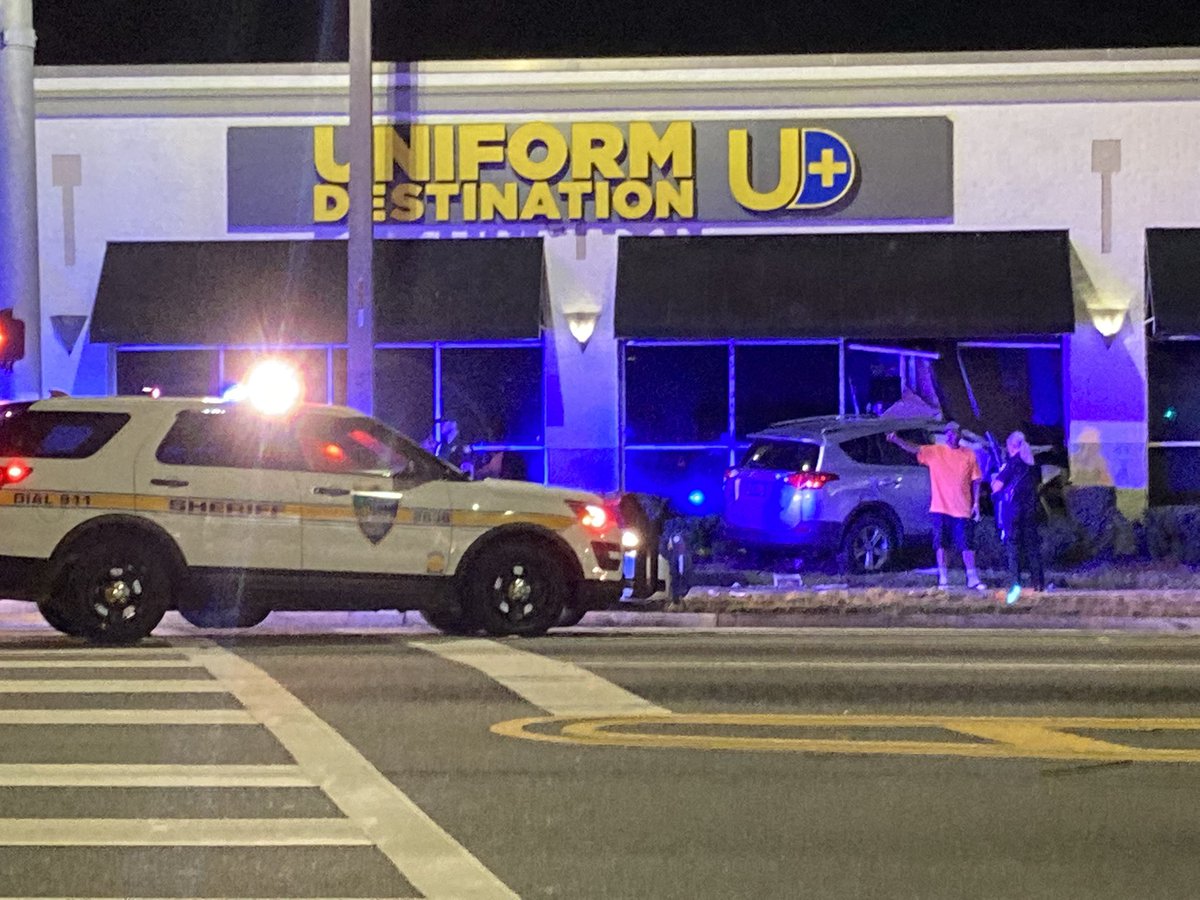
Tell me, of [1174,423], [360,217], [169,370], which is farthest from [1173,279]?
[169,370]

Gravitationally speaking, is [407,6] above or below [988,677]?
above

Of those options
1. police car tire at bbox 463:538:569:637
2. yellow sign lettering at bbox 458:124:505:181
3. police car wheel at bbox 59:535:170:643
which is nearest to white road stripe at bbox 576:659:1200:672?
police car tire at bbox 463:538:569:637

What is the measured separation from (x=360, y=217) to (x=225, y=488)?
233 inches

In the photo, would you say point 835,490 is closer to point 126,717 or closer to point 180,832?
point 126,717

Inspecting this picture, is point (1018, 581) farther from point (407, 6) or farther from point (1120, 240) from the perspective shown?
point (407, 6)

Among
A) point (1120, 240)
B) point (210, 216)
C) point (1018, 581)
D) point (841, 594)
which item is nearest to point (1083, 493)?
point (1120, 240)

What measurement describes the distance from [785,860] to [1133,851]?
1.21 m

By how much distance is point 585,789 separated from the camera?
8.24 m

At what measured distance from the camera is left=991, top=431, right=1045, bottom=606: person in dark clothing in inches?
733

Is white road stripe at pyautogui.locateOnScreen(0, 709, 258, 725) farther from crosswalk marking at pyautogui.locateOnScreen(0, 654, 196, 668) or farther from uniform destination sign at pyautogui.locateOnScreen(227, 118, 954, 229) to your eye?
uniform destination sign at pyautogui.locateOnScreen(227, 118, 954, 229)

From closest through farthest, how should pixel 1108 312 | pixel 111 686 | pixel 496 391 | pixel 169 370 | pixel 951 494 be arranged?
pixel 111 686
pixel 951 494
pixel 1108 312
pixel 496 391
pixel 169 370

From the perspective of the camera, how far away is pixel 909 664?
1272 cm

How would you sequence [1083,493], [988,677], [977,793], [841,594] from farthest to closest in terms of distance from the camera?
[1083,493] < [841,594] < [988,677] < [977,793]

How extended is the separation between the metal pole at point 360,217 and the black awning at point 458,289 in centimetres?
381
